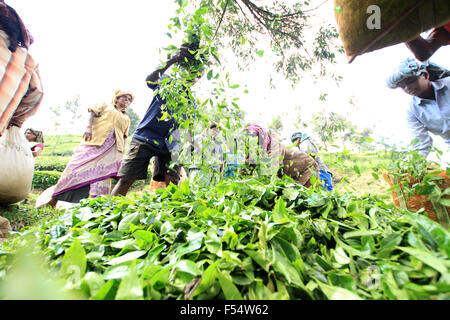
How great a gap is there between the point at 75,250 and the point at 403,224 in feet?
2.88

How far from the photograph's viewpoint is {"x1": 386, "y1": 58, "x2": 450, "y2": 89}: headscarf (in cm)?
209

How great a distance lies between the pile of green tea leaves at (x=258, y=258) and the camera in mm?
410

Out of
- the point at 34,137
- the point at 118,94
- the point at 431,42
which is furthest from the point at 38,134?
the point at 431,42

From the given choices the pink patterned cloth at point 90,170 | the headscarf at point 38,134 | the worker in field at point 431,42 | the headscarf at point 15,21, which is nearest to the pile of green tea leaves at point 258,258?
the worker in field at point 431,42

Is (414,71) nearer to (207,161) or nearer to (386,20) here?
(386,20)

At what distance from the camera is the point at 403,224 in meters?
0.62

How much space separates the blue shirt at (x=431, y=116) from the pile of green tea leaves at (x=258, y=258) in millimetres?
2115

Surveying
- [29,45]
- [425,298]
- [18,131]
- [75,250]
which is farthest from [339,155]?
[18,131]

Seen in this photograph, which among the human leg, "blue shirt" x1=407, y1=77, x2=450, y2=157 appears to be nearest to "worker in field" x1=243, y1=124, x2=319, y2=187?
"blue shirt" x1=407, y1=77, x2=450, y2=157

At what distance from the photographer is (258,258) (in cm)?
47

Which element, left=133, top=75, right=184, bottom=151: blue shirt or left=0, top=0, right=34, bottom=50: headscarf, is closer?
left=0, top=0, right=34, bottom=50: headscarf

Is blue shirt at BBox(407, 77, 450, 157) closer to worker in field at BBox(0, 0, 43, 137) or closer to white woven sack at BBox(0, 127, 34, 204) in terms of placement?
worker in field at BBox(0, 0, 43, 137)

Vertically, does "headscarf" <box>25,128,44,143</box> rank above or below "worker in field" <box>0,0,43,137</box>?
below
